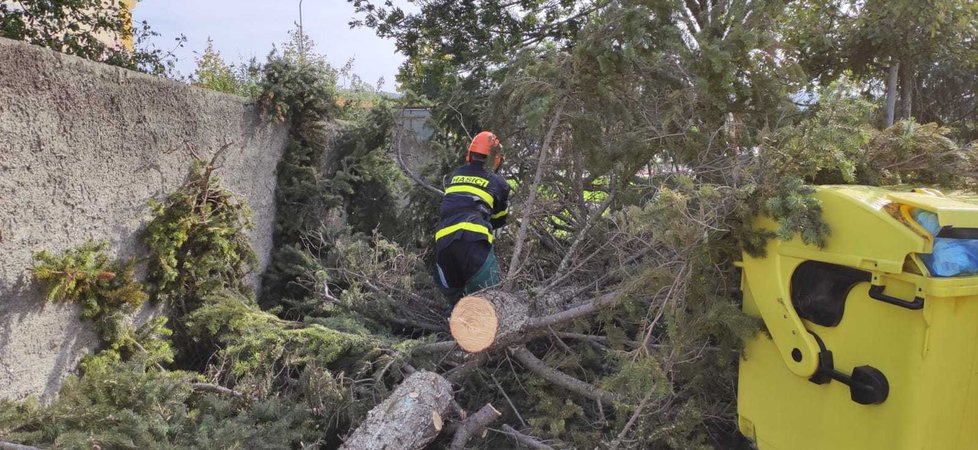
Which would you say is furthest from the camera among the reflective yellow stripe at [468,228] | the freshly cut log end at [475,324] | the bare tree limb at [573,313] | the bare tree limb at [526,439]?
the reflective yellow stripe at [468,228]

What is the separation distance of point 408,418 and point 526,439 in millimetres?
650

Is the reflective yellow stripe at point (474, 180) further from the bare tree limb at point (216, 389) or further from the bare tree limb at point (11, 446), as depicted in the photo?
the bare tree limb at point (11, 446)

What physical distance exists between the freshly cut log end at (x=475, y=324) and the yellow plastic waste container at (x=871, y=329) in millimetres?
1462

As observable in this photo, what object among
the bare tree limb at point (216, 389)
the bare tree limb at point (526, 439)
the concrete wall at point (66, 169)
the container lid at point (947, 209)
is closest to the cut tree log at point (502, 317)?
the bare tree limb at point (526, 439)

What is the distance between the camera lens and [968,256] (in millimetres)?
1869

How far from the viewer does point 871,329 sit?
6.46ft

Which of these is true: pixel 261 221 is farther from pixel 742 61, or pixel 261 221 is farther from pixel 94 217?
pixel 742 61

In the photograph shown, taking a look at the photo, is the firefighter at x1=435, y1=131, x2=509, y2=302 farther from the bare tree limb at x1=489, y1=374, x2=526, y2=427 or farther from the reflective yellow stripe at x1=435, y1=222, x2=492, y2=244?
the bare tree limb at x1=489, y1=374, x2=526, y2=427

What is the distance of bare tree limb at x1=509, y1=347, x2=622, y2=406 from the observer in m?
3.21

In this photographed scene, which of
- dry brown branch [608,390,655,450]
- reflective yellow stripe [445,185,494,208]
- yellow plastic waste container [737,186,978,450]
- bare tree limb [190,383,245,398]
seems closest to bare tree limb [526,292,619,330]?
dry brown branch [608,390,655,450]

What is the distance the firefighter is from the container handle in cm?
255

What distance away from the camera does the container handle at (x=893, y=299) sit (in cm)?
179

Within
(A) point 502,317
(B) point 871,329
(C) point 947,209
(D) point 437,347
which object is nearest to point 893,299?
(B) point 871,329

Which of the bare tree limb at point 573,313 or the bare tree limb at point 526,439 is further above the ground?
the bare tree limb at point 573,313
